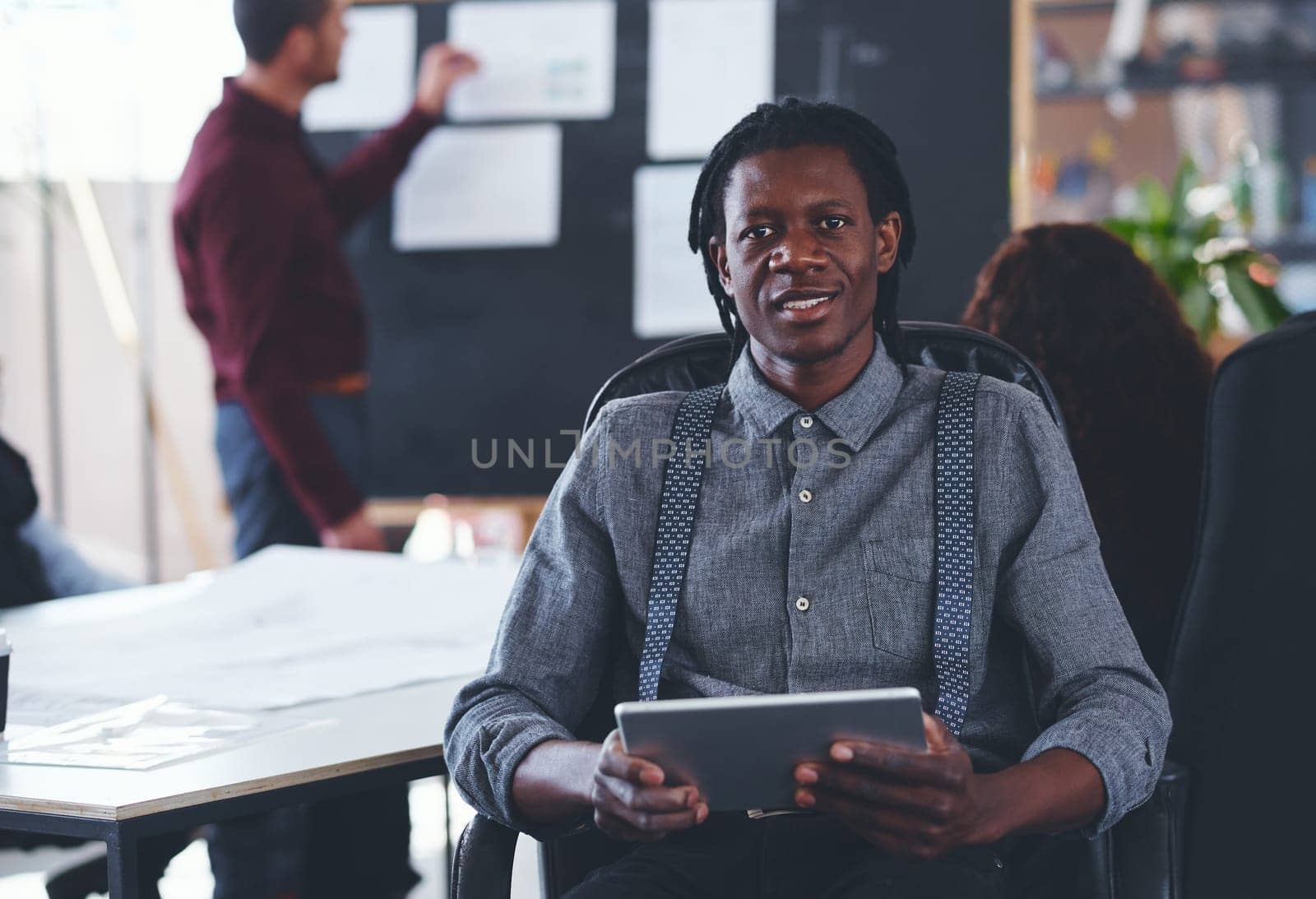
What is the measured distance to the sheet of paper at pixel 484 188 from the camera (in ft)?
10.7

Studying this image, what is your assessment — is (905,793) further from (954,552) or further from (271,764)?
(271,764)

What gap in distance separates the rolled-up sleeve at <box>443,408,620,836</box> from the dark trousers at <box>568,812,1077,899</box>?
0.35ft

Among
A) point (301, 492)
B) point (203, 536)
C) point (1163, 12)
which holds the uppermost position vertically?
point (1163, 12)

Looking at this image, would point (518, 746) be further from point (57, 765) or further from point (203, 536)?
point (203, 536)

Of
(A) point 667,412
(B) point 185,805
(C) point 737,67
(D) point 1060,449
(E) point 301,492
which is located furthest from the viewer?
(C) point 737,67

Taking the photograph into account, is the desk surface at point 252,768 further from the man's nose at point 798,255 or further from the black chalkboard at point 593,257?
the black chalkboard at point 593,257

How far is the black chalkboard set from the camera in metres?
3.09

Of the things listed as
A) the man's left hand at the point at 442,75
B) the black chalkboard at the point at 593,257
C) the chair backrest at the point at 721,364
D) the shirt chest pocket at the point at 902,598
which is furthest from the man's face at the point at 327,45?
the shirt chest pocket at the point at 902,598

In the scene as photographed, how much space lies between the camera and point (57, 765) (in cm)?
120

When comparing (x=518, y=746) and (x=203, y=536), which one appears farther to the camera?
(x=203, y=536)

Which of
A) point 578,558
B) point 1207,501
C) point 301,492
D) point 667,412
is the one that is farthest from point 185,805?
point 301,492

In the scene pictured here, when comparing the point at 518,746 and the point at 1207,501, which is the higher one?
the point at 1207,501

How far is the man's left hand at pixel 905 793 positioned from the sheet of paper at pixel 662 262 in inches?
89.0

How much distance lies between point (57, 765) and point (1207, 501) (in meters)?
1.17
